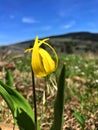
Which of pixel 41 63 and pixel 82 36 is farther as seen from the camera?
pixel 82 36

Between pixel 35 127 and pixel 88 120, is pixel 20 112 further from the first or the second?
pixel 88 120

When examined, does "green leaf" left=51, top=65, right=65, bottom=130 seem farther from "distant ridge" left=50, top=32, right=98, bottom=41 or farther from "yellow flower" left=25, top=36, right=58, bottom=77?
"distant ridge" left=50, top=32, right=98, bottom=41

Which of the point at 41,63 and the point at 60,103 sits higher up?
the point at 41,63

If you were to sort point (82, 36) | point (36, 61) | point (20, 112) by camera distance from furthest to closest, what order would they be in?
point (82, 36) → point (20, 112) → point (36, 61)

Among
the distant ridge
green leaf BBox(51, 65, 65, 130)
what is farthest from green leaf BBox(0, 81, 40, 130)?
the distant ridge

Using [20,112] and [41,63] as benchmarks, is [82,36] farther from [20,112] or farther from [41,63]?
[41,63]

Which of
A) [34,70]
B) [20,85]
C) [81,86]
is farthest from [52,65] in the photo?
[81,86]

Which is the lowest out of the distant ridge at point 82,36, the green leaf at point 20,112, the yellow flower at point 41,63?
the green leaf at point 20,112

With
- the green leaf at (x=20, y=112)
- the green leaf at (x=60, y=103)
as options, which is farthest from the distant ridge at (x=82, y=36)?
the green leaf at (x=60, y=103)

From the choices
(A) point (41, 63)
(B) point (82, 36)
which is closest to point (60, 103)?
(A) point (41, 63)

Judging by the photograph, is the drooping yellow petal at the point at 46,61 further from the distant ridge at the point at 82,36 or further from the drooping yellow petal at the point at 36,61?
the distant ridge at the point at 82,36

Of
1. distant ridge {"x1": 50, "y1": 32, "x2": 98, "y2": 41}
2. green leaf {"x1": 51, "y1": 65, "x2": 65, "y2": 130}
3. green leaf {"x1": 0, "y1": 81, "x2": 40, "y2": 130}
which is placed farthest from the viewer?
distant ridge {"x1": 50, "y1": 32, "x2": 98, "y2": 41}
